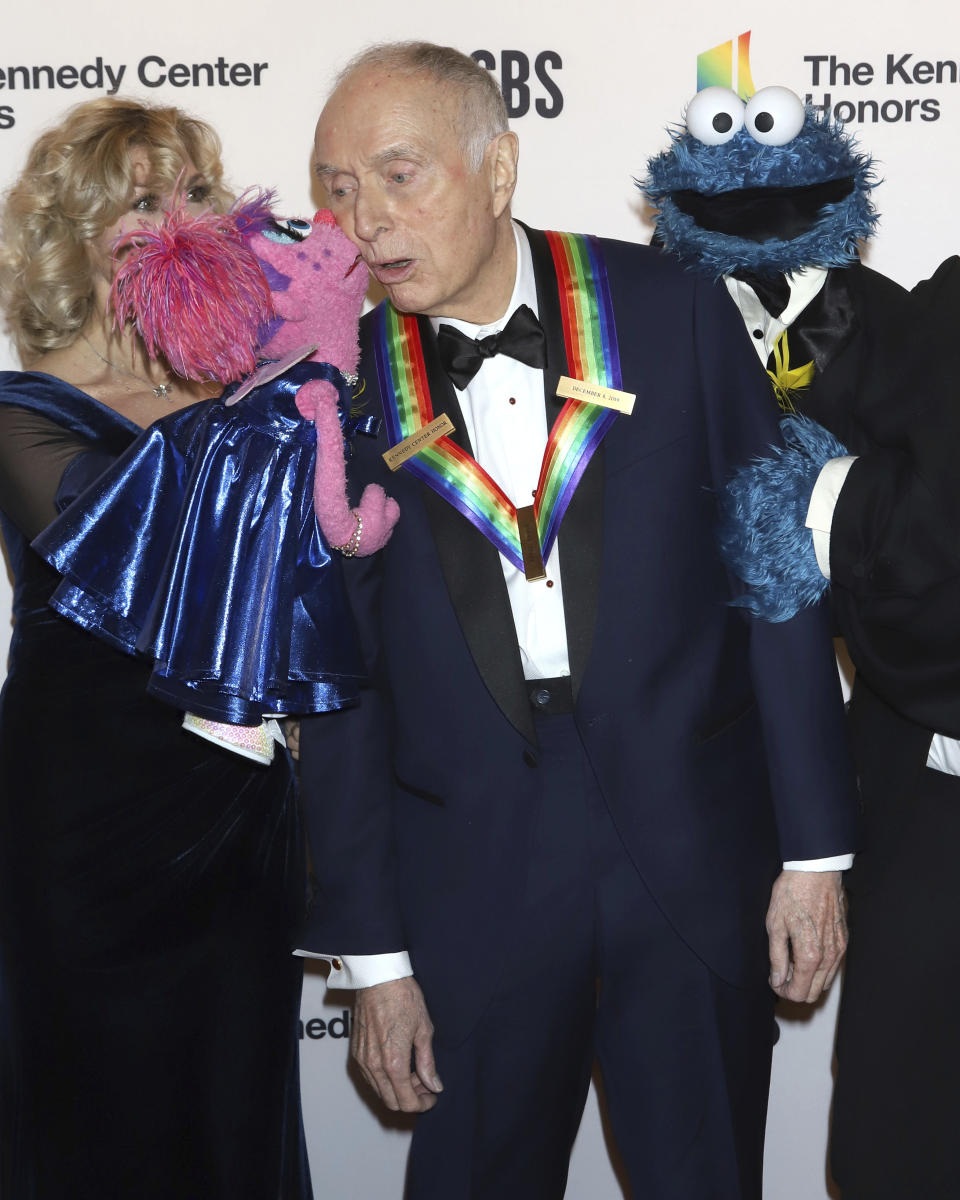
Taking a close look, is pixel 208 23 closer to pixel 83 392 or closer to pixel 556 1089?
pixel 83 392

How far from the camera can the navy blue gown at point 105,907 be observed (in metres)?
2.20

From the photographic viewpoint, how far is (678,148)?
203 cm

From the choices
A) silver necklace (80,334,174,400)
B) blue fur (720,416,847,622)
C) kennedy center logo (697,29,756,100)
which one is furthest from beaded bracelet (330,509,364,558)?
kennedy center logo (697,29,756,100)

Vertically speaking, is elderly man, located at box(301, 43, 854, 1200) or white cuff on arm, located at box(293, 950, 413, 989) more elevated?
elderly man, located at box(301, 43, 854, 1200)

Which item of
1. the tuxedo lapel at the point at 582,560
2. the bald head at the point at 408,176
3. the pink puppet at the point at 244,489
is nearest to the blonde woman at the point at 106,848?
the pink puppet at the point at 244,489

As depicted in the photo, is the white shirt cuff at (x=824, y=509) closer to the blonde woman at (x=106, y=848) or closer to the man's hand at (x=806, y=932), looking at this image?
the man's hand at (x=806, y=932)

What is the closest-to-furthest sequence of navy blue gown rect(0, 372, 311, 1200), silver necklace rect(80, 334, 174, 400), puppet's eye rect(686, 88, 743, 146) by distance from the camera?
1. puppet's eye rect(686, 88, 743, 146)
2. navy blue gown rect(0, 372, 311, 1200)
3. silver necklace rect(80, 334, 174, 400)

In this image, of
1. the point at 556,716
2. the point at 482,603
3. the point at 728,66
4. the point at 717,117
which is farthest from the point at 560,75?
the point at 556,716

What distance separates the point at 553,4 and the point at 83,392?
115cm

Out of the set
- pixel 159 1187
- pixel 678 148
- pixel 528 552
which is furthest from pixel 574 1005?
pixel 678 148

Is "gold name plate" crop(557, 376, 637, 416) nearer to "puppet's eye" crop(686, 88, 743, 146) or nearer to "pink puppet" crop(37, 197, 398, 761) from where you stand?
"pink puppet" crop(37, 197, 398, 761)

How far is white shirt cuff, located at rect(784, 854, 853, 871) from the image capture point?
1859mm

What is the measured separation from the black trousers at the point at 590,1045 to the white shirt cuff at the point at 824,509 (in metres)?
0.41

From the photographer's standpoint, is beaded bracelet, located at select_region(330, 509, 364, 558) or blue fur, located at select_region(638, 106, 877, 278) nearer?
beaded bracelet, located at select_region(330, 509, 364, 558)
